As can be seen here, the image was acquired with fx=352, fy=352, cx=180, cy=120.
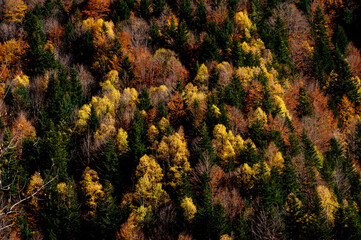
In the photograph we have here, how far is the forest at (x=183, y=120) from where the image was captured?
139 ft

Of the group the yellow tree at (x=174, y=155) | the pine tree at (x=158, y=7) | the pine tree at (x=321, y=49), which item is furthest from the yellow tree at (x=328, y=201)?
the pine tree at (x=158, y=7)

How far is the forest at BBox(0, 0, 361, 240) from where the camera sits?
4241cm

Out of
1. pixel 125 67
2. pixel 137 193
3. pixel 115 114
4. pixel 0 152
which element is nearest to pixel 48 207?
pixel 137 193

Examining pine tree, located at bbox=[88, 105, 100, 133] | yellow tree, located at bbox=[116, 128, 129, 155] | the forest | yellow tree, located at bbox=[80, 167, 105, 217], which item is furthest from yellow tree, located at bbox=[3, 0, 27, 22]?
yellow tree, located at bbox=[80, 167, 105, 217]

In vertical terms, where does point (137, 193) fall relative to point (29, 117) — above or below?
above

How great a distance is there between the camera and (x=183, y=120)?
61188mm

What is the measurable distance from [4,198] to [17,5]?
63.9m

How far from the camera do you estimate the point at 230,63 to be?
2913 inches

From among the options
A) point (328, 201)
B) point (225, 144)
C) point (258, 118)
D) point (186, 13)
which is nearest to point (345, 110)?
point (258, 118)

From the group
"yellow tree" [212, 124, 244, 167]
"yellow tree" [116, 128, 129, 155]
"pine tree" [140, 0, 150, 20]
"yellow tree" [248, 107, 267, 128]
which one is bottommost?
"yellow tree" [116, 128, 129, 155]

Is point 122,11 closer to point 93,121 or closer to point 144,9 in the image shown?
point 144,9

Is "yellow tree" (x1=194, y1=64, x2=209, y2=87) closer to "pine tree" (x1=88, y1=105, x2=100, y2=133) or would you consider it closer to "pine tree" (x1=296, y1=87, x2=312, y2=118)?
"pine tree" (x1=296, y1=87, x2=312, y2=118)

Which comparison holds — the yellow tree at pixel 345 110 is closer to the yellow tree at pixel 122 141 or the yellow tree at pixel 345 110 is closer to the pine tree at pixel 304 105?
the pine tree at pixel 304 105

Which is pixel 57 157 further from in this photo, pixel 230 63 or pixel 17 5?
pixel 17 5
